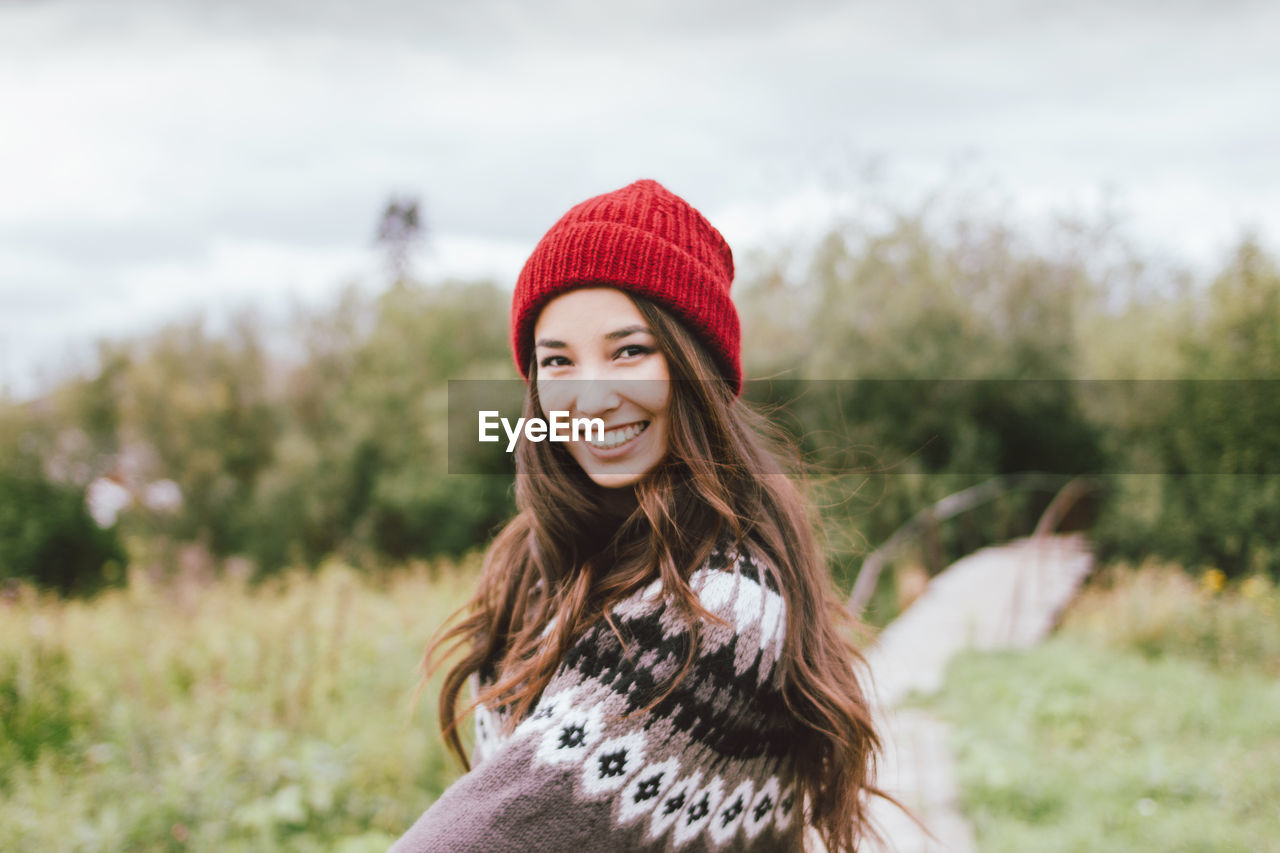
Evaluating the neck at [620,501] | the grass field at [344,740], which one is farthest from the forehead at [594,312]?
the grass field at [344,740]

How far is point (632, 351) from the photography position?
59.4 inches

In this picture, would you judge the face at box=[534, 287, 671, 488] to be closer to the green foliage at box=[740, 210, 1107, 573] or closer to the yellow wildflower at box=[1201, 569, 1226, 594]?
the yellow wildflower at box=[1201, 569, 1226, 594]

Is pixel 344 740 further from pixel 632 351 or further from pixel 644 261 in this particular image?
pixel 644 261

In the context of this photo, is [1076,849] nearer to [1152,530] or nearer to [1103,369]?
[1152,530]

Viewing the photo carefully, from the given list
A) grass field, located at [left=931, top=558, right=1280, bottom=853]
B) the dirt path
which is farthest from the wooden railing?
grass field, located at [left=931, top=558, right=1280, bottom=853]

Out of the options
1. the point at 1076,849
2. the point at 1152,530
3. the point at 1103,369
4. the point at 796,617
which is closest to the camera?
the point at 796,617

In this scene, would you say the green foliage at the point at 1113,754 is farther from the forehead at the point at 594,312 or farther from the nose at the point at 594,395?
the forehead at the point at 594,312

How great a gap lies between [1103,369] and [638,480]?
12543 millimetres

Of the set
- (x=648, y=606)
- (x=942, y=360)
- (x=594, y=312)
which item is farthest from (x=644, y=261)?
(x=942, y=360)

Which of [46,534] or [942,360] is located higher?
[942,360]

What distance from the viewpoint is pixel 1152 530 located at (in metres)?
10.8

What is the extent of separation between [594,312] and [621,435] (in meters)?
0.24

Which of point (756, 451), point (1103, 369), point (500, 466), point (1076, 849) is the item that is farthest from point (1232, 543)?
point (500, 466)

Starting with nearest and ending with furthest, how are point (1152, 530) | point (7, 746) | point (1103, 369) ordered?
point (7, 746), point (1152, 530), point (1103, 369)
